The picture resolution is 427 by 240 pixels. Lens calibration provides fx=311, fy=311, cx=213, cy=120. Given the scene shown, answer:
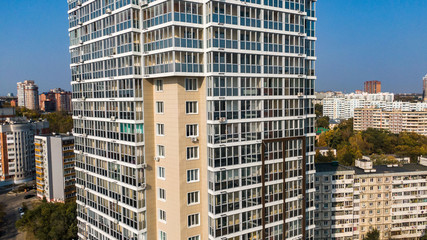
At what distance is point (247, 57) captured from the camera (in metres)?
19.5

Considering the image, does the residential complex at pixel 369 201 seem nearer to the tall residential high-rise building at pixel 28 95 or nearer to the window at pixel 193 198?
the window at pixel 193 198

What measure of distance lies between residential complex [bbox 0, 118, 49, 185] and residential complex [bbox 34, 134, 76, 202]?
1535cm

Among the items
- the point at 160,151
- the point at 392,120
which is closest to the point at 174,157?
the point at 160,151

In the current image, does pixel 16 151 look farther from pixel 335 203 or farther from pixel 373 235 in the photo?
pixel 373 235

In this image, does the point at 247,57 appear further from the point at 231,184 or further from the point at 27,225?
the point at 27,225

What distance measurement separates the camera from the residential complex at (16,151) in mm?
67125

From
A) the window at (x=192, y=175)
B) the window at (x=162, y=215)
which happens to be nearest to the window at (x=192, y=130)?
the window at (x=192, y=175)

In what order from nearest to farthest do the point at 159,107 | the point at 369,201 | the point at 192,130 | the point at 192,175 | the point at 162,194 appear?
1. the point at 192,130
2. the point at 192,175
3. the point at 159,107
4. the point at 162,194
5. the point at 369,201

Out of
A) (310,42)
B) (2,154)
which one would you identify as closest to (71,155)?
(2,154)

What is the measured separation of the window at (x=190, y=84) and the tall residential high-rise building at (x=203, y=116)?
0.06 metres

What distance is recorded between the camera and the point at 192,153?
19.0 metres

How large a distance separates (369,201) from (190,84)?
3219 cm

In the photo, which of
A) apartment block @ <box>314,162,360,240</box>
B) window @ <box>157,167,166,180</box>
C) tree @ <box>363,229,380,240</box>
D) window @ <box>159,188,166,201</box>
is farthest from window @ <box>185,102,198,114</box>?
tree @ <box>363,229,380,240</box>

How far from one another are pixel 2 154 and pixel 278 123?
68312 millimetres
